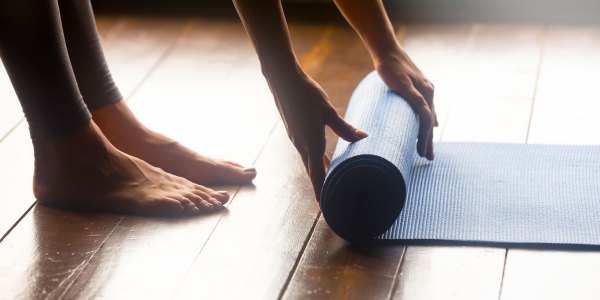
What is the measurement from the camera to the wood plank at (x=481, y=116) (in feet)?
5.83

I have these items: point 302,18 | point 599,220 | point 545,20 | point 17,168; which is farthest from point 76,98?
point 545,20

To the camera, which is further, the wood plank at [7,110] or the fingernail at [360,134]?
the wood plank at [7,110]

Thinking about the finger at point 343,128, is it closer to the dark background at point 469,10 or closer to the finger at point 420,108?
the finger at point 420,108

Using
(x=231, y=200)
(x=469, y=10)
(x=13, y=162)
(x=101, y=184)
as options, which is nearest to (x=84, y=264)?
(x=101, y=184)

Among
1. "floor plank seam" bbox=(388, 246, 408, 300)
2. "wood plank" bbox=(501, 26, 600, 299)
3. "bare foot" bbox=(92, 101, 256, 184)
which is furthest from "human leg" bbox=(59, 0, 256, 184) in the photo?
"wood plank" bbox=(501, 26, 600, 299)

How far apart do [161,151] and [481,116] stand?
779 millimetres

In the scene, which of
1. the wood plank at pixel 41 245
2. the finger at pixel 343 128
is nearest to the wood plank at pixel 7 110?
the wood plank at pixel 41 245

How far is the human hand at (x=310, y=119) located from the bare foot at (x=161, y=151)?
31 centimetres

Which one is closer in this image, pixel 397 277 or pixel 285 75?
pixel 397 277

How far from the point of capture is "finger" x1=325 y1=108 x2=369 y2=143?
194 centimetres

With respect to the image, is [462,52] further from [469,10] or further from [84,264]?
[84,264]

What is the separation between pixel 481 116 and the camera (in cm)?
255

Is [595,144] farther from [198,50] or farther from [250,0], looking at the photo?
[198,50]

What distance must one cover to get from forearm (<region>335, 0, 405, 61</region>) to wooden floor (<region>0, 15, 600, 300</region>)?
27 cm
